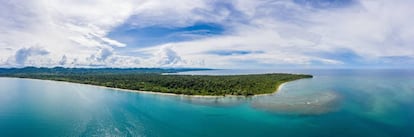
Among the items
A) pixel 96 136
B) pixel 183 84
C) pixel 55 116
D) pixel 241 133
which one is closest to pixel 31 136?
pixel 96 136

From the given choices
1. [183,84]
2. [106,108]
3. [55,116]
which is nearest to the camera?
[55,116]

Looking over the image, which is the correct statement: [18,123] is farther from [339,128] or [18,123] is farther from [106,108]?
[339,128]

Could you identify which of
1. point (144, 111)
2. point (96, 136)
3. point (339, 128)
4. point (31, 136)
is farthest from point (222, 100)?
point (31, 136)

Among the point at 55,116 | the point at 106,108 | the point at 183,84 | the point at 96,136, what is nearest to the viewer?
the point at 96,136

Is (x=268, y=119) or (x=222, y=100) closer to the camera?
(x=268, y=119)

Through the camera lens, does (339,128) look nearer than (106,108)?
Yes

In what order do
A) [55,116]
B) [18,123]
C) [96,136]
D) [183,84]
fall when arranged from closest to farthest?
[96,136] < [18,123] < [55,116] < [183,84]

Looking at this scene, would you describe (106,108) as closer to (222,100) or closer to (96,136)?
(96,136)

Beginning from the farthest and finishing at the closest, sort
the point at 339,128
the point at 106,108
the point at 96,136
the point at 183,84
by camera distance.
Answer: the point at 183,84, the point at 106,108, the point at 339,128, the point at 96,136
